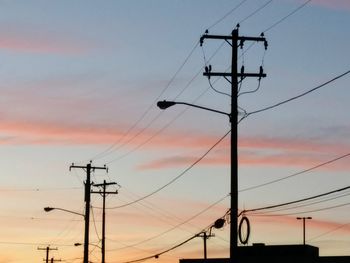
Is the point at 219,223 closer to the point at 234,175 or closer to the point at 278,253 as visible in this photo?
the point at 234,175

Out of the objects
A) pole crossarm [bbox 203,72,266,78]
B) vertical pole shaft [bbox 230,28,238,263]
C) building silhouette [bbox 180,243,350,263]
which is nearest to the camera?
vertical pole shaft [bbox 230,28,238,263]

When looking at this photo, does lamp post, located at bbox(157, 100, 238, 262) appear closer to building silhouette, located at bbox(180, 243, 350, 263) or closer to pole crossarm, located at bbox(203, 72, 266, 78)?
pole crossarm, located at bbox(203, 72, 266, 78)

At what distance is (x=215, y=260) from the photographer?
8269 centimetres

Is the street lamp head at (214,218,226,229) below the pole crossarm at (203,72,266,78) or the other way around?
below

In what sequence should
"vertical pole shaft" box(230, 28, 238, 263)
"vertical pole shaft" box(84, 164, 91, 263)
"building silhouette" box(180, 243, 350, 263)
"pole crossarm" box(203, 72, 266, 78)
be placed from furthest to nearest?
"vertical pole shaft" box(84, 164, 91, 263)
"building silhouette" box(180, 243, 350, 263)
"pole crossarm" box(203, 72, 266, 78)
"vertical pole shaft" box(230, 28, 238, 263)

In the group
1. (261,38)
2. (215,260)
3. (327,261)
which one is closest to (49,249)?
(215,260)

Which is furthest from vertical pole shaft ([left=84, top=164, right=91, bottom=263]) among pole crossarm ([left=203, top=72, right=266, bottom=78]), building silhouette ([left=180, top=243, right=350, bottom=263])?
pole crossarm ([left=203, top=72, right=266, bottom=78])

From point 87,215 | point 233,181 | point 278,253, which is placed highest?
point 87,215

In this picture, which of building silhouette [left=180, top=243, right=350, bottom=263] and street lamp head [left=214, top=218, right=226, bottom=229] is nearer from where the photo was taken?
street lamp head [left=214, top=218, right=226, bottom=229]

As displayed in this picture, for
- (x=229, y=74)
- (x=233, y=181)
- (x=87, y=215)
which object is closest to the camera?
(x=233, y=181)

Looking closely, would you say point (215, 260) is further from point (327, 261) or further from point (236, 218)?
point (236, 218)

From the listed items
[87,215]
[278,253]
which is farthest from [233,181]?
[87,215]

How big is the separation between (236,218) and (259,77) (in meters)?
7.09

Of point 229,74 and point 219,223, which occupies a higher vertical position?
point 229,74
